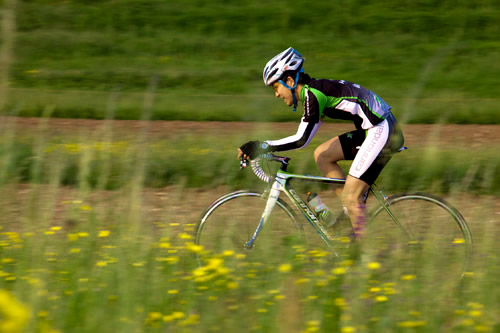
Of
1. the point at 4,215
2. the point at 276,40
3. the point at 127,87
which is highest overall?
the point at 276,40

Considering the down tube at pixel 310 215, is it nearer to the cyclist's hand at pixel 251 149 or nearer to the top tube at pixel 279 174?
the top tube at pixel 279 174

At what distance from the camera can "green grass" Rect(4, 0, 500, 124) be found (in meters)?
13.0

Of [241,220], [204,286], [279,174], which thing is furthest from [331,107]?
[204,286]

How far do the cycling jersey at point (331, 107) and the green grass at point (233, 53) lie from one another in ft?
20.9

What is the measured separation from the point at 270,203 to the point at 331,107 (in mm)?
801

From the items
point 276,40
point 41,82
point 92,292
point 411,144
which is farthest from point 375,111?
point 276,40

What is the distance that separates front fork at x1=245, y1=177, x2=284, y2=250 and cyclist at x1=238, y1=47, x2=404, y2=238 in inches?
11.6

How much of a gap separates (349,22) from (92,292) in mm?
17720

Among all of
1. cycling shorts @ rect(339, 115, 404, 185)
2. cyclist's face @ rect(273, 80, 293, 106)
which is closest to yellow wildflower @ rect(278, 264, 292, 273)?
cycling shorts @ rect(339, 115, 404, 185)

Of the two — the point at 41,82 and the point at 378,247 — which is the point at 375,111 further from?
A: the point at 41,82

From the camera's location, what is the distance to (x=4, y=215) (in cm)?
647

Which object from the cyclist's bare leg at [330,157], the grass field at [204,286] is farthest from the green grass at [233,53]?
the grass field at [204,286]

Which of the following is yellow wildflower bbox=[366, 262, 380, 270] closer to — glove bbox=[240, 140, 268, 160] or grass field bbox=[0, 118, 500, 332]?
grass field bbox=[0, 118, 500, 332]

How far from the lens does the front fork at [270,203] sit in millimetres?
5242
